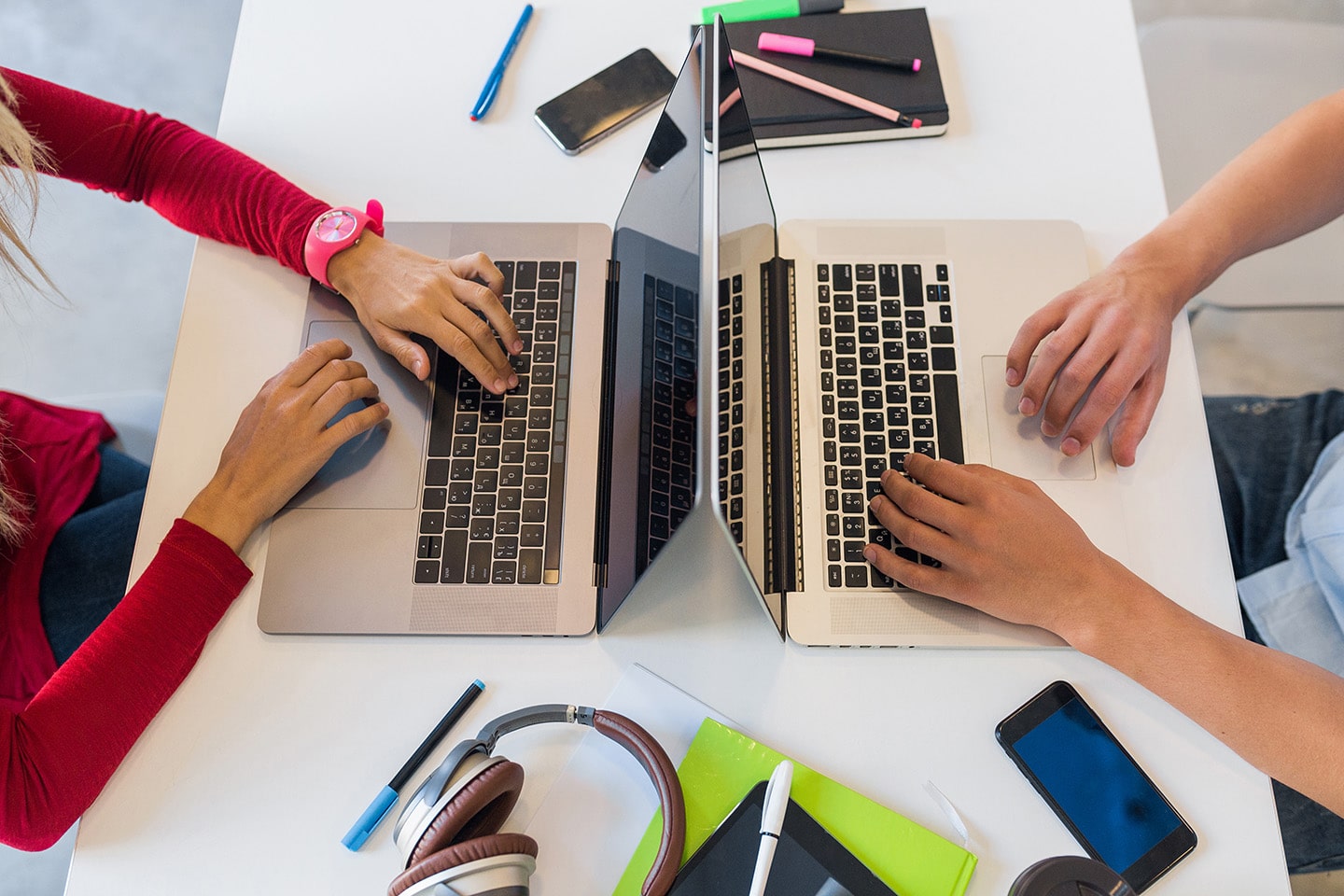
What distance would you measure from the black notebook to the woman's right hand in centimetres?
46

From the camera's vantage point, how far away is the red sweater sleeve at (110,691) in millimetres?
646

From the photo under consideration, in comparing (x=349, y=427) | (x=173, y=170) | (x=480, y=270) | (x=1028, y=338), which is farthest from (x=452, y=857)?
(x=173, y=170)

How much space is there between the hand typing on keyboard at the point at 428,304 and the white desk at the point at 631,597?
0.08 m

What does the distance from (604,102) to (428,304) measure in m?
0.29

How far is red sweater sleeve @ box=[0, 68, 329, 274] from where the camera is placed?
835 mm

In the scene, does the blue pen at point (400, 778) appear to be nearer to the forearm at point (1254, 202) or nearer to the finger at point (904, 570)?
Answer: the finger at point (904, 570)

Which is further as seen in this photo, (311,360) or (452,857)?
(311,360)

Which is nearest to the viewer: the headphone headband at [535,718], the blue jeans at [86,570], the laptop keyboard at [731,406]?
the laptop keyboard at [731,406]

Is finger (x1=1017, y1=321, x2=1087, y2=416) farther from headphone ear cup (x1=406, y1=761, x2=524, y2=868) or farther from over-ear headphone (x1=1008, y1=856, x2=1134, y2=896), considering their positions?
headphone ear cup (x1=406, y1=761, x2=524, y2=868)

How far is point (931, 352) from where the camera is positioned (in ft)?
2.62

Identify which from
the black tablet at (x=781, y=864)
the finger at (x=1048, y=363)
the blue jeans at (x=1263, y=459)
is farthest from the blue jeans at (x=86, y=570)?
the blue jeans at (x=1263, y=459)

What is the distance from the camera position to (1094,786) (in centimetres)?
66

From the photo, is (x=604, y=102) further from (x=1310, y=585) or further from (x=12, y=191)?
(x=1310, y=585)

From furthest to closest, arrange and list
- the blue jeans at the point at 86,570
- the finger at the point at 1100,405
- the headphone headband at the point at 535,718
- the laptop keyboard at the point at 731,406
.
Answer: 1. the blue jeans at the point at 86,570
2. the finger at the point at 1100,405
3. the headphone headband at the point at 535,718
4. the laptop keyboard at the point at 731,406
